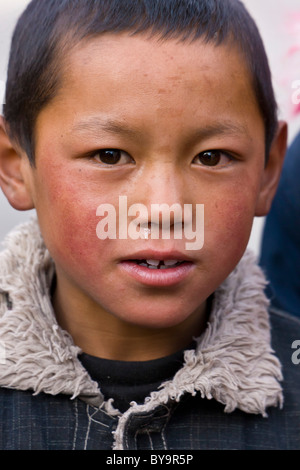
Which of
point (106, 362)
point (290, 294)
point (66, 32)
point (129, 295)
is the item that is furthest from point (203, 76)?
point (290, 294)

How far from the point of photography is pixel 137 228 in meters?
1.06

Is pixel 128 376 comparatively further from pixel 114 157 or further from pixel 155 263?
pixel 114 157

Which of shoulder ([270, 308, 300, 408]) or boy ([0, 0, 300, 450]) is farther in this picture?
shoulder ([270, 308, 300, 408])

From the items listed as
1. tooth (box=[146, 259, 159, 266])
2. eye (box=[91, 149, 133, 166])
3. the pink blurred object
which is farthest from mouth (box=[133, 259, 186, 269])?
the pink blurred object

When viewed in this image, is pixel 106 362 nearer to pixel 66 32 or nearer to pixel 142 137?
pixel 142 137

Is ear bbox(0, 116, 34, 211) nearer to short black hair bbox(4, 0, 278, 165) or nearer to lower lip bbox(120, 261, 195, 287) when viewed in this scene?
short black hair bbox(4, 0, 278, 165)

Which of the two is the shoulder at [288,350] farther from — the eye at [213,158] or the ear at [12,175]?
the ear at [12,175]

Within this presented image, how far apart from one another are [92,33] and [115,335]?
52 cm

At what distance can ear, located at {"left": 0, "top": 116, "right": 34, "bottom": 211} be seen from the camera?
126 cm

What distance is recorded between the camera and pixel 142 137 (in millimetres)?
1049

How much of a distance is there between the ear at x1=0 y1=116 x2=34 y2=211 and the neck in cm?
17

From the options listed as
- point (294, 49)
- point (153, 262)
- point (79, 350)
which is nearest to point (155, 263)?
point (153, 262)

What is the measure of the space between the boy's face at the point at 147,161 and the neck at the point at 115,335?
0.09m
